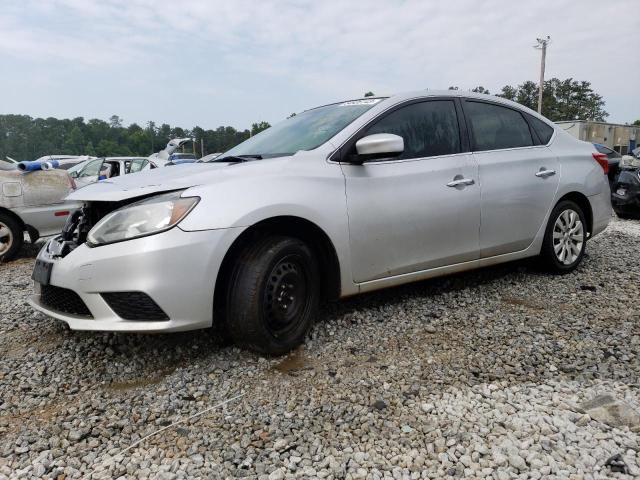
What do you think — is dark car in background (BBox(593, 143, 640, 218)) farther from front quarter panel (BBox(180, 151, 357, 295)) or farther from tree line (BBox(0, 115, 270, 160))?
tree line (BBox(0, 115, 270, 160))

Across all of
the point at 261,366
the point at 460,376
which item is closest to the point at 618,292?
the point at 460,376

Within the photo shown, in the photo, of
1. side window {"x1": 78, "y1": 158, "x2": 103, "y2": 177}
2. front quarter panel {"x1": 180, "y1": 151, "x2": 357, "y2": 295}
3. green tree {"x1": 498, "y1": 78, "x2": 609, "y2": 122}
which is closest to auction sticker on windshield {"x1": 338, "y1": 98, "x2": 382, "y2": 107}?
front quarter panel {"x1": 180, "y1": 151, "x2": 357, "y2": 295}

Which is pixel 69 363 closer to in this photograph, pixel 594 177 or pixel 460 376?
pixel 460 376

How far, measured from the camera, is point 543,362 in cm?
279

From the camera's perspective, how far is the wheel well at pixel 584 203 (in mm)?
4484

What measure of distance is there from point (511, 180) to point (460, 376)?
191 centimetres

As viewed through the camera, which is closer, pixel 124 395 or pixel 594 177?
pixel 124 395

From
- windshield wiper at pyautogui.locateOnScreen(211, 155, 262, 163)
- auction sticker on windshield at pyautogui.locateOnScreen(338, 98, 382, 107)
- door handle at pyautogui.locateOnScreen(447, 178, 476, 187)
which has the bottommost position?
door handle at pyautogui.locateOnScreen(447, 178, 476, 187)

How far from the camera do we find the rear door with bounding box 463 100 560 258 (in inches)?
151

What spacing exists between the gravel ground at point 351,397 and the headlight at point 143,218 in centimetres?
77

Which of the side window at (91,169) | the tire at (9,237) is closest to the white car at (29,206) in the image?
the tire at (9,237)

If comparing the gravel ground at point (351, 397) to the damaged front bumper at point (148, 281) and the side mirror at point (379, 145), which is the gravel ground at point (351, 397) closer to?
the damaged front bumper at point (148, 281)

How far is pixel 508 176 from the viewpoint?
12.9ft

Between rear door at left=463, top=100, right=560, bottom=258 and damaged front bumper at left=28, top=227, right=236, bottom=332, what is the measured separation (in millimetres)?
2157
